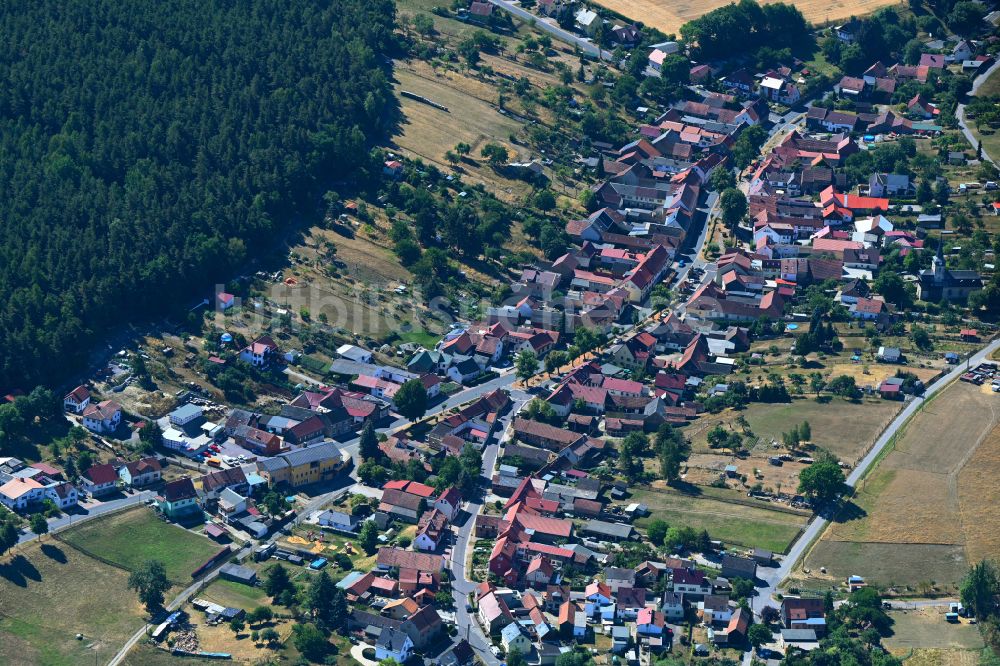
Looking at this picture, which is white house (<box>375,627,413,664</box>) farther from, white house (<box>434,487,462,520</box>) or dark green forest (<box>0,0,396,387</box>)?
dark green forest (<box>0,0,396,387</box>)

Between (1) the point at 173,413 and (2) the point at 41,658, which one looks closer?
(2) the point at 41,658

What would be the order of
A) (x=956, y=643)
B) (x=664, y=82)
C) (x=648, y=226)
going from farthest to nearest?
(x=664, y=82), (x=648, y=226), (x=956, y=643)

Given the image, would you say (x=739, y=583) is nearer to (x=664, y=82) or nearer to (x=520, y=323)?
(x=520, y=323)

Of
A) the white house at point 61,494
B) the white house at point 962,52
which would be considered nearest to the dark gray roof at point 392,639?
the white house at point 61,494

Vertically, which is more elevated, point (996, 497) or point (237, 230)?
point (996, 497)

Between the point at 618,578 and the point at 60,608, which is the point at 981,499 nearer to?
the point at 618,578

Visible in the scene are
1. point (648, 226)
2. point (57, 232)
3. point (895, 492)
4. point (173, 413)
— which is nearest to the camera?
point (895, 492)

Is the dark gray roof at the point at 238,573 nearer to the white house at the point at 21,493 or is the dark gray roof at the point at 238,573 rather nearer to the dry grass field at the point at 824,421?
the white house at the point at 21,493

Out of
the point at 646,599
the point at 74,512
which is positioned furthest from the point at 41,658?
the point at 646,599
